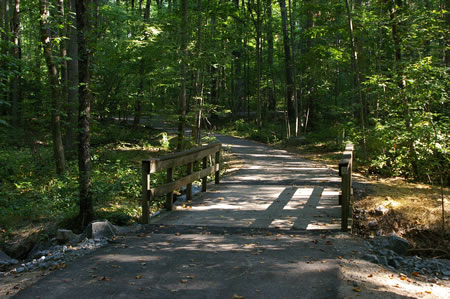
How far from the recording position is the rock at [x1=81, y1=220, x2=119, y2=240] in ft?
19.6

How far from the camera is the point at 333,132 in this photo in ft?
72.4

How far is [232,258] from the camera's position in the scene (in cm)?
501

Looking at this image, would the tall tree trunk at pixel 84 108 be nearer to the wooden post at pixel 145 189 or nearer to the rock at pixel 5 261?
the wooden post at pixel 145 189

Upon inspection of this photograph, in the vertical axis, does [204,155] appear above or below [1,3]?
below

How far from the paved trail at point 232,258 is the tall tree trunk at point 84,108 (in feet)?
A: 4.25

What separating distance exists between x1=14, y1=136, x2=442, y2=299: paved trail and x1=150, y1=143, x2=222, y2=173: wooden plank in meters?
1.00

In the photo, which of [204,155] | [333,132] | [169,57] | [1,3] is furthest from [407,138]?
[1,3]

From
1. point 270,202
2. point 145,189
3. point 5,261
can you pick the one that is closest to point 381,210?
point 270,202

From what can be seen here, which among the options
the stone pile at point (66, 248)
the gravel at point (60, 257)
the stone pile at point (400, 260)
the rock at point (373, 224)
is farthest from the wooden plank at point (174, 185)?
the rock at point (373, 224)

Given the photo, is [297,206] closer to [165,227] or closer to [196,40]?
[165,227]

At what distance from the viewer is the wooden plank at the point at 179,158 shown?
694cm

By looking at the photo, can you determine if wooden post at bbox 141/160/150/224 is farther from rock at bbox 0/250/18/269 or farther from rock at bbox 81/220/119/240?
rock at bbox 0/250/18/269

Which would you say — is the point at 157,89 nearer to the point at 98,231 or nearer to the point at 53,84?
the point at 53,84

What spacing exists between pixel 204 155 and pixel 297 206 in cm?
263
